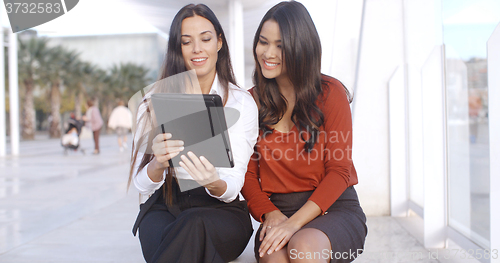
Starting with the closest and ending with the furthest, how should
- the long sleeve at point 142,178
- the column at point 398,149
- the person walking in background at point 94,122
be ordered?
the long sleeve at point 142,178
the column at point 398,149
the person walking in background at point 94,122

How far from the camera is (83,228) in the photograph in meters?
3.82

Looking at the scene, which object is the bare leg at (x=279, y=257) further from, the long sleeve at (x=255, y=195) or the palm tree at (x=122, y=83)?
the palm tree at (x=122, y=83)

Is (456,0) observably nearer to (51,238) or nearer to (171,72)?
(171,72)

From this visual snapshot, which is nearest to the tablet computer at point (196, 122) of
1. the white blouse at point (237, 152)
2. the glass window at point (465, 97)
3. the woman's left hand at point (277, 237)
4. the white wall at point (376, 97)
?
the white blouse at point (237, 152)

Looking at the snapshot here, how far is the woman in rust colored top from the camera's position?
2.01 m

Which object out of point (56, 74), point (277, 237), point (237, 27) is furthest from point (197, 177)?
point (56, 74)

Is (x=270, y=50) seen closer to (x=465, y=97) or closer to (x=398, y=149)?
(x=465, y=97)

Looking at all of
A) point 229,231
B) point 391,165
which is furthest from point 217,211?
point 391,165

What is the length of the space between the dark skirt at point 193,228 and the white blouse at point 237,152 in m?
0.07

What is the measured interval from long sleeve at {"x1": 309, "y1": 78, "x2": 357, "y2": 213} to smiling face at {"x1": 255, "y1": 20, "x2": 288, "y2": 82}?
1.02 feet

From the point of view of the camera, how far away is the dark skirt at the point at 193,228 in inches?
67.9

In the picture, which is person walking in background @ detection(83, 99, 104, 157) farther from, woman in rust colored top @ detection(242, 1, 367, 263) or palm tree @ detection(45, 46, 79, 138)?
palm tree @ detection(45, 46, 79, 138)

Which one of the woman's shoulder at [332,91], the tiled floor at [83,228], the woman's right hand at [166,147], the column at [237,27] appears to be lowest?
the tiled floor at [83,228]

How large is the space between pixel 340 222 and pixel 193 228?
69 cm
